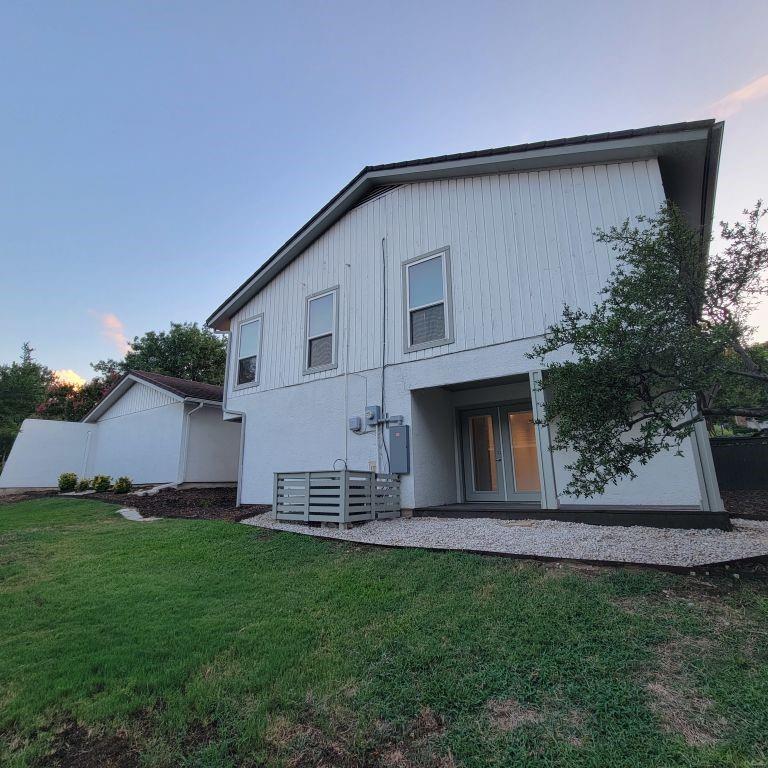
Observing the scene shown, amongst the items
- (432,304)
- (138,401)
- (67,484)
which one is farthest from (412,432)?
(67,484)

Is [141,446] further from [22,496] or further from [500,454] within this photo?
[500,454]

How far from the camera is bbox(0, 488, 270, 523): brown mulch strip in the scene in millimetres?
9180

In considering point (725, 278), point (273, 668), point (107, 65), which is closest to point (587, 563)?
point (725, 278)

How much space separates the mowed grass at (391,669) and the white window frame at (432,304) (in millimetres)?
4848

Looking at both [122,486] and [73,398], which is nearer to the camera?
[122,486]

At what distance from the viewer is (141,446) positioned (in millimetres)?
16328

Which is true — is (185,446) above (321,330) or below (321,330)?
below

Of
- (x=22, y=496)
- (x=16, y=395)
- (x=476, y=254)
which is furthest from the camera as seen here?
(x=16, y=395)

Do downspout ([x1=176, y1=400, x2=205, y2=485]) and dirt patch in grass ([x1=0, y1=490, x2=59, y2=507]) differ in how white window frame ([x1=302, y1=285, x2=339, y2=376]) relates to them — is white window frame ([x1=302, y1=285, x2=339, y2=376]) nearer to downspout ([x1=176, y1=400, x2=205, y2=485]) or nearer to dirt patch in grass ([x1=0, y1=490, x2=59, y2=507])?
downspout ([x1=176, y1=400, x2=205, y2=485])

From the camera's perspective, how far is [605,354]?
3705 millimetres

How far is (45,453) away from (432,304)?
750 inches

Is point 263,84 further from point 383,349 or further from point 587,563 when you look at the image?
point 587,563

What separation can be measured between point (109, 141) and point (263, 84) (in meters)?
5.33

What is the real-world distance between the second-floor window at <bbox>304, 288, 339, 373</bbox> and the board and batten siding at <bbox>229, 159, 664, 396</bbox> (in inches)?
7.8
